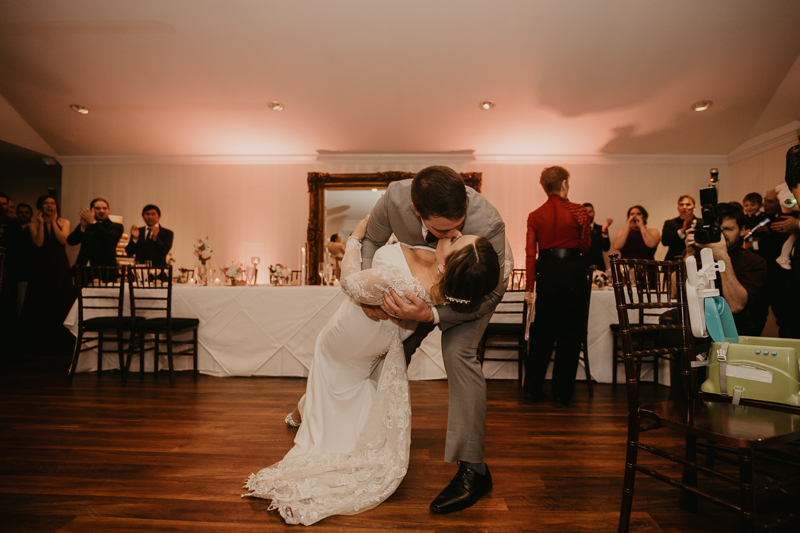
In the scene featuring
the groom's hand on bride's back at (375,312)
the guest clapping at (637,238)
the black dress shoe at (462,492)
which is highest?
the guest clapping at (637,238)

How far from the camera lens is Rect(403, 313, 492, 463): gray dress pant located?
1.63m

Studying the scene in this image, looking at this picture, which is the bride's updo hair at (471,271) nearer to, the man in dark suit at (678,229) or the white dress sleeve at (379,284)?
the white dress sleeve at (379,284)

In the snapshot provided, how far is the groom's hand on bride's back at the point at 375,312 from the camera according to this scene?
1.70m

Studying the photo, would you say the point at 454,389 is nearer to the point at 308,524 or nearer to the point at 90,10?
the point at 308,524

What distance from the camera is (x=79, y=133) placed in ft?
19.0

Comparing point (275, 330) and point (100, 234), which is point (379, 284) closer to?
point (275, 330)

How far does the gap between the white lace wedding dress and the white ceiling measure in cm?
318

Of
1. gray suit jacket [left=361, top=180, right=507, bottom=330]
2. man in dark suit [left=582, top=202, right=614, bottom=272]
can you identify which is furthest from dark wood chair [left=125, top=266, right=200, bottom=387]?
man in dark suit [left=582, top=202, right=614, bottom=272]

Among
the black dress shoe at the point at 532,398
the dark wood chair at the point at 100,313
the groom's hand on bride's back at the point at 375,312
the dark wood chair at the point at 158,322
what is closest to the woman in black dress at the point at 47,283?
the dark wood chair at the point at 100,313

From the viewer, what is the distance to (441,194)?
1.40m

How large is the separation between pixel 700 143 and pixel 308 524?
252 inches

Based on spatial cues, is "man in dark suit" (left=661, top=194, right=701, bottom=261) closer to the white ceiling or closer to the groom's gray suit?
the white ceiling

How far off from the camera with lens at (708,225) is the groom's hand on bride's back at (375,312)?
144 cm

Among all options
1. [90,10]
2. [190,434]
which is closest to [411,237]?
[190,434]
